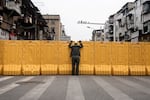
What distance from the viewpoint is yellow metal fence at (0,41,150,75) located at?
26.0 metres

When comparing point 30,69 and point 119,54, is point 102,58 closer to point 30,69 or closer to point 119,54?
point 119,54

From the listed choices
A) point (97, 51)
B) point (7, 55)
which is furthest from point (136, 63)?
point (7, 55)

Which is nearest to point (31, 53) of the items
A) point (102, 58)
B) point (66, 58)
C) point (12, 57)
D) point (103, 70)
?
point (12, 57)

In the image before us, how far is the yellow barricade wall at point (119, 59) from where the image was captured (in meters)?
26.4

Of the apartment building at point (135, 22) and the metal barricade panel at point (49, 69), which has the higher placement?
the apartment building at point (135, 22)

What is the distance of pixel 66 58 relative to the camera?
2661 cm

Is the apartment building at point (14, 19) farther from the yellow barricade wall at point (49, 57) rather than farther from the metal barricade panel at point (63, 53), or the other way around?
the metal barricade panel at point (63, 53)

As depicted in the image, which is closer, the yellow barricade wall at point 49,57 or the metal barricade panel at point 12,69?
the metal barricade panel at point 12,69

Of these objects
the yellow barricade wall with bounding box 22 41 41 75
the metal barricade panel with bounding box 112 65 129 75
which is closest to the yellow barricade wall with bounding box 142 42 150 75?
the metal barricade panel with bounding box 112 65 129 75

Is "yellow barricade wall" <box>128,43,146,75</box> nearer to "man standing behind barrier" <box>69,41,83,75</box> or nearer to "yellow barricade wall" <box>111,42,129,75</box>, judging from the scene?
"yellow barricade wall" <box>111,42,129,75</box>

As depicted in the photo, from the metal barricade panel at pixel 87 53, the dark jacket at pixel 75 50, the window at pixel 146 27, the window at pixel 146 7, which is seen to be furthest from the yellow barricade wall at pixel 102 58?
the window at pixel 146 7

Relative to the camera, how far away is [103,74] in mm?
26156

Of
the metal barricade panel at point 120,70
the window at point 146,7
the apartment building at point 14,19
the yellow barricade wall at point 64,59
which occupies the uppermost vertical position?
the window at point 146,7

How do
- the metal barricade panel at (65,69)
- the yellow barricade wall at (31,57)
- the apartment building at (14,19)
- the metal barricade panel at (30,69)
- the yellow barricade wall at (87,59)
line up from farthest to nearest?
the apartment building at (14,19), the yellow barricade wall at (87,59), the metal barricade panel at (65,69), the yellow barricade wall at (31,57), the metal barricade panel at (30,69)
